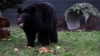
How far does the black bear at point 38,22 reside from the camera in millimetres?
7955

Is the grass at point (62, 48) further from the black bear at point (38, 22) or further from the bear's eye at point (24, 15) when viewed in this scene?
the bear's eye at point (24, 15)

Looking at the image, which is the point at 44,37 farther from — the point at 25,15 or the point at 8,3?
the point at 8,3

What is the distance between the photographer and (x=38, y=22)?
812 cm

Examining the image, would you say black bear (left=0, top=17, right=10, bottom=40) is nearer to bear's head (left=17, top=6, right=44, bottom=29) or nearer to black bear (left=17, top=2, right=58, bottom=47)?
black bear (left=17, top=2, right=58, bottom=47)

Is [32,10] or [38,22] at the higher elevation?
[32,10]

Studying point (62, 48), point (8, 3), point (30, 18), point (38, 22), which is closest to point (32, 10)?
point (30, 18)

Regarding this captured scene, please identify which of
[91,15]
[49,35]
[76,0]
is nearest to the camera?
[49,35]

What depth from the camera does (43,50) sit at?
769cm

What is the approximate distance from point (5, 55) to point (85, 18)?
7.54 metres

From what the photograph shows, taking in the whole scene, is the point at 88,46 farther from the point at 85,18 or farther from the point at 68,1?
the point at 68,1

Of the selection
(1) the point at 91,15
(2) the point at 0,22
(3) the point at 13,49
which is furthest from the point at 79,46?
(1) the point at 91,15

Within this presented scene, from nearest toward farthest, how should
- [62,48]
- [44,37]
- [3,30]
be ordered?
[62,48] < [44,37] < [3,30]

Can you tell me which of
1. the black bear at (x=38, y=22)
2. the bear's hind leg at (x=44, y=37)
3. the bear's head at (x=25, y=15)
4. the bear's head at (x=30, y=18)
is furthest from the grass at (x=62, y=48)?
the bear's head at (x=25, y=15)

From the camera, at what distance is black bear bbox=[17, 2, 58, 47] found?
26.1ft
